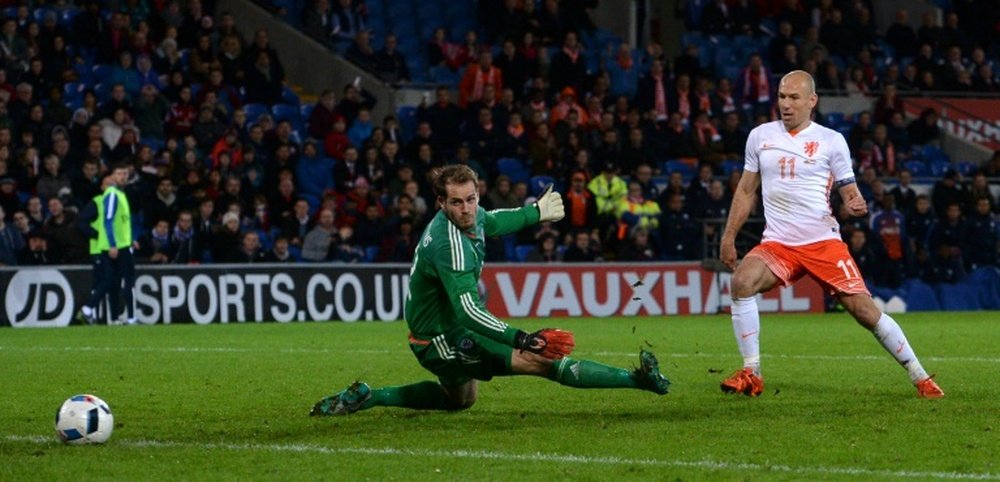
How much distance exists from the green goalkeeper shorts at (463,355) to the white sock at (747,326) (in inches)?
99.6

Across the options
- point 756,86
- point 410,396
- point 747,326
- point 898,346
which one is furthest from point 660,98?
point 410,396

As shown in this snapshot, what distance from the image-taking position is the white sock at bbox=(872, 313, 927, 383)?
1051 centimetres

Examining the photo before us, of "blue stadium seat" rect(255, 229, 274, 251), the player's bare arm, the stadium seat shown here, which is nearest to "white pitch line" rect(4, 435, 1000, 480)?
the player's bare arm

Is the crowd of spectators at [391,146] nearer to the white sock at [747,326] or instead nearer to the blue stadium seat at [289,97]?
the blue stadium seat at [289,97]

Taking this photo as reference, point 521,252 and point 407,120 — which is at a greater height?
point 407,120

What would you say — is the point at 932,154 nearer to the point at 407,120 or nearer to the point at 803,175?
the point at 407,120

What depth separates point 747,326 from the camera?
11.0 m

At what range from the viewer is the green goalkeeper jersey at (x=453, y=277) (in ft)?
28.1

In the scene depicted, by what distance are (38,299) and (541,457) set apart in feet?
46.0

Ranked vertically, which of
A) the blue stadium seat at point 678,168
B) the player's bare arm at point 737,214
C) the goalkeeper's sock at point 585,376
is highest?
the blue stadium seat at point 678,168

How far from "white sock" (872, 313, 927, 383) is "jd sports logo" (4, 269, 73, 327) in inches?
490

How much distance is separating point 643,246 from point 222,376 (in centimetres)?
1180

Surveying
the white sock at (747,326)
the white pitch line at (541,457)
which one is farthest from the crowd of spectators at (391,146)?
the white pitch line at (541,457)

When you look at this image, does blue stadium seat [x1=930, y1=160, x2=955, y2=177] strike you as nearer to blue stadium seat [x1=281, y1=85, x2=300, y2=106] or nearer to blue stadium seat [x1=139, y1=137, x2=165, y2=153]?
blue stadium seat [x1=281, y1=85, x2=300, y2=106]
